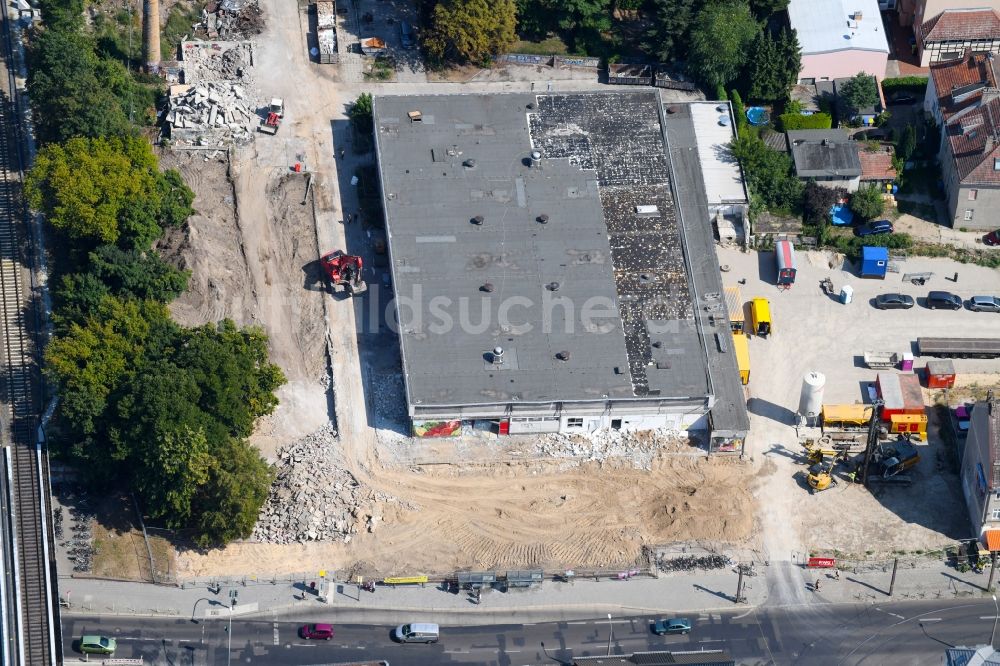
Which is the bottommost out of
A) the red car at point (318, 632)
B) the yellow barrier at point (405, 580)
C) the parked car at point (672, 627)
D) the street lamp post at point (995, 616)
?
the street lamp post at point (995, 616)

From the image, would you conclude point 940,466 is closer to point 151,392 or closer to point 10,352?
point 151,392

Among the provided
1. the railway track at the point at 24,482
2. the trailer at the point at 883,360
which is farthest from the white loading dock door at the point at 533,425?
the railway track at the point at 24,482

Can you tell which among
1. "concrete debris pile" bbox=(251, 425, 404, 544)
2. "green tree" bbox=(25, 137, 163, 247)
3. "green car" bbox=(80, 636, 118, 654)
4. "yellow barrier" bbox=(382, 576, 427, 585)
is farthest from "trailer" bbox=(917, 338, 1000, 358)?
"green car" bbox=(80, 636, 118, 654)

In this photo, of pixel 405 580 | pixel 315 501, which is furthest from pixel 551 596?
pixel 315 501

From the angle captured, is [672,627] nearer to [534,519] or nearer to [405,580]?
[534,519]

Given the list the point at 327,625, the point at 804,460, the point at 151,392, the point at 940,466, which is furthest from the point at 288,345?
the point at 940,466

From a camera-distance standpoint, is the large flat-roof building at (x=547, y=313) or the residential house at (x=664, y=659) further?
the large flat-roof building at (x=547, y=313)

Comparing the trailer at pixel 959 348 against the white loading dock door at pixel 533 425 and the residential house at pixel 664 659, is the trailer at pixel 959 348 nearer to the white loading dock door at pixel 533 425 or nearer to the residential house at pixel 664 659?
the white loading dock door at pixel 533 425
